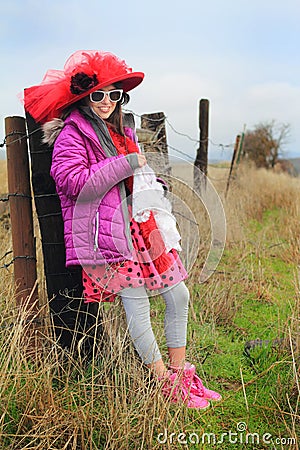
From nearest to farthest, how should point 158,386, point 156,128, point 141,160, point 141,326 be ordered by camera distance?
point 158,386 → point 141,160 → point 141,326 → point 156,128

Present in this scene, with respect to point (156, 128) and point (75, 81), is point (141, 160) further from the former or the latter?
point (156, 128)

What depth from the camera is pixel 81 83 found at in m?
2.63

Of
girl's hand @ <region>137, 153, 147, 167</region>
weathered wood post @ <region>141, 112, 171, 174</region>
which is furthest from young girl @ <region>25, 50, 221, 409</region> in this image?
weathered wood post @ <region>141, 112, 171, 174</region>

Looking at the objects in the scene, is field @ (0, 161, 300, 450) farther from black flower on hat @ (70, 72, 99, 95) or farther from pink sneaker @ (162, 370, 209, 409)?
black flower on hat @ (70, 72, 99, 95)

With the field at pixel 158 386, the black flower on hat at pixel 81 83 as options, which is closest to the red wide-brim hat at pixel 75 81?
the black flower on hat at pixel 81 83

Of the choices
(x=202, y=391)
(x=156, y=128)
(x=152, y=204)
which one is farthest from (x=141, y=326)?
(x=156, y=128)

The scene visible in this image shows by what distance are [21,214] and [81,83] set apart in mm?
784

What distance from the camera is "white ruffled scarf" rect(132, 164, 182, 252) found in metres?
2.67

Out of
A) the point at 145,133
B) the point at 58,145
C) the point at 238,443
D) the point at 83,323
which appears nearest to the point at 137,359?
the point at 83,323

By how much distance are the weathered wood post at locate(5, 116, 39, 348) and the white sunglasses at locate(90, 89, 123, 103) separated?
47 cm

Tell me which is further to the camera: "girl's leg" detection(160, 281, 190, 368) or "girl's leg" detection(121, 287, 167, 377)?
"girl's leg" detection(160, 281, 190, 368)

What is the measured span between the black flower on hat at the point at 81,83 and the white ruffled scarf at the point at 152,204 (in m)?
0.46

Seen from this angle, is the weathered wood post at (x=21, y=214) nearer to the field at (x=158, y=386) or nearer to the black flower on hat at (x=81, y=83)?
the field at (x=158, y=386)

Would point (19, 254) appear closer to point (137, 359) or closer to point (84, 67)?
point (137, 359)
